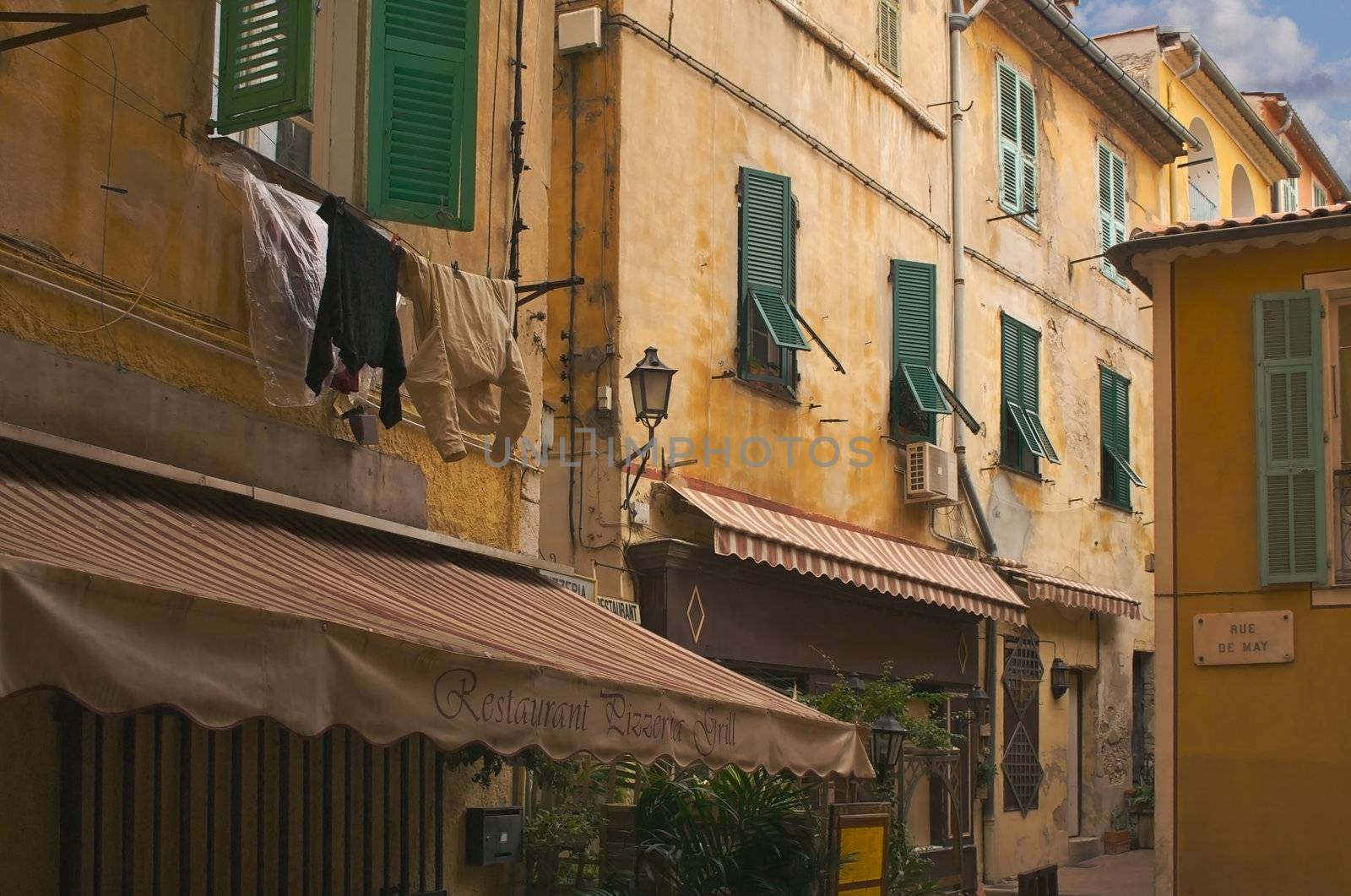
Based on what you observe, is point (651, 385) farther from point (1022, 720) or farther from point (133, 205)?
point (1022, 720)

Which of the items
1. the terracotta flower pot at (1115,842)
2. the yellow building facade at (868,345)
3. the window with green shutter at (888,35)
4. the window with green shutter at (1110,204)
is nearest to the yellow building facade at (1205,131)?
the yellow building facade at (868,345)

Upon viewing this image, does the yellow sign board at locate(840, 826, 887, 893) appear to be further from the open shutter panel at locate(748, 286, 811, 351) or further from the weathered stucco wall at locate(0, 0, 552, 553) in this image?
the open shutter panel at locate(748, 286, 811, 351)

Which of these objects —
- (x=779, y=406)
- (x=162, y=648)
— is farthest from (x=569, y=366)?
(x=162, y=648)

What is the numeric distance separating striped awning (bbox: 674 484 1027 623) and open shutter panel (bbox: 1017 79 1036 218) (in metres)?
4.83

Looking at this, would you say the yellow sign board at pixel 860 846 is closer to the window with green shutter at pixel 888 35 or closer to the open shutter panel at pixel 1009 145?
the window with green shutter at pixel 888 35

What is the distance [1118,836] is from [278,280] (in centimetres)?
1456

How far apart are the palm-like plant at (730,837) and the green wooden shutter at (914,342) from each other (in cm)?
694

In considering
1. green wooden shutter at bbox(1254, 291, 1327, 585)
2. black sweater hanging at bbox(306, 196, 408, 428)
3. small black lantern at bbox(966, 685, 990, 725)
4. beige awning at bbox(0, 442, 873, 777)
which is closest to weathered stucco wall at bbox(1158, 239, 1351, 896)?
green wooden shutter at bbox(1254, 291, 1327, 585)

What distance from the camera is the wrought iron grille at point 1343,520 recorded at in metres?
11.8

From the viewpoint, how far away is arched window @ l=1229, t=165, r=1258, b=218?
2627cm

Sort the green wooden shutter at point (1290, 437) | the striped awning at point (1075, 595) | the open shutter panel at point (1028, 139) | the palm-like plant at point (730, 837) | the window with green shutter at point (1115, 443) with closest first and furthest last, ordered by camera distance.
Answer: the palm-like plant at point (730, 837) < the green wooden shutter at point (1290, 437) < the striped awning at point (1075, 595) < the open shutter panel at point (1028, 139) < the window with green shutter at point (1115, 443)

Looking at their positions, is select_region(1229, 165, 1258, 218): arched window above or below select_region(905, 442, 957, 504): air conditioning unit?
above

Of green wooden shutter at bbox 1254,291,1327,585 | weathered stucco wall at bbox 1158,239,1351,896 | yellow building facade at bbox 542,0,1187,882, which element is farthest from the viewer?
yellow building facade at bbox 542,0,1187,882

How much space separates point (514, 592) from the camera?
27.5 ft
